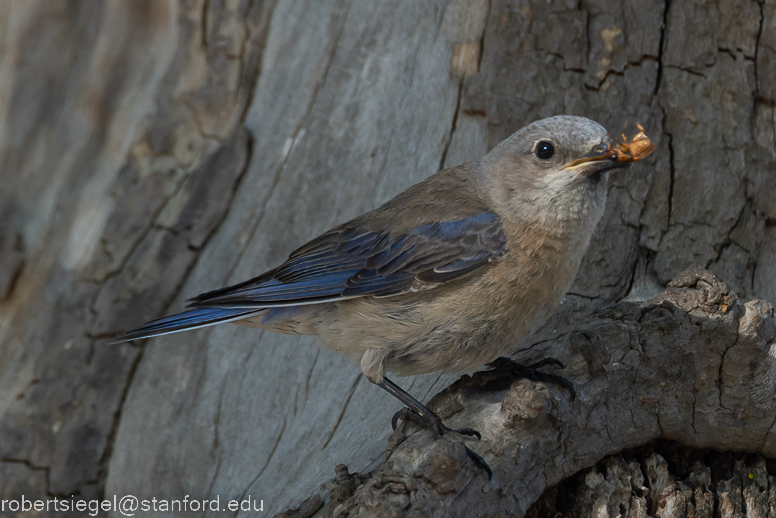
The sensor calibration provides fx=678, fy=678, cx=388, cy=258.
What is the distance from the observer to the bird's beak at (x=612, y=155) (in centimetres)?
278

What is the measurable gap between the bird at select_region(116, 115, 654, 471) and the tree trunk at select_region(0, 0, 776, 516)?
32 cm

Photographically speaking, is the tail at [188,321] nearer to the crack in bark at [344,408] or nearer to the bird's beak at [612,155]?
the crack in bark at [344,408]

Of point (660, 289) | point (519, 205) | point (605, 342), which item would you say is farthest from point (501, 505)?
point (660, 289)

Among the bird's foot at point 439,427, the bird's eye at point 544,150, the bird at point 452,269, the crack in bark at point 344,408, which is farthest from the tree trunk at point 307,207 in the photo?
the bird's eye at point 544,150

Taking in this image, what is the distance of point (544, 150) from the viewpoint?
299 cm

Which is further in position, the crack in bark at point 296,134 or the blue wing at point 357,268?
the crack in bark at point 296,134

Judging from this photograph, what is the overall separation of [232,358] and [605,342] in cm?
215

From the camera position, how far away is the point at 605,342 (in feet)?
9.96

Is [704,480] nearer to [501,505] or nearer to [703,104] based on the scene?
[501,505]

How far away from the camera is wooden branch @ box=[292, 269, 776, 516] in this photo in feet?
8.94

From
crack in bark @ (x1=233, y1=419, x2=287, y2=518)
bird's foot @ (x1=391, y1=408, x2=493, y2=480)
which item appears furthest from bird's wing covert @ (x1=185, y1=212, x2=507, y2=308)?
crack in bark @ (x1=233, y1=419, x2=287, y2=518)

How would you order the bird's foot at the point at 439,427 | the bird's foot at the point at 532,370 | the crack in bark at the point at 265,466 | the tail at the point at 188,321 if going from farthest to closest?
the crack in bark at the point at 265,466, the tail at the point at 188,321, the bird's foot at the point at 532,370, the bird's foot at the point at 439,427

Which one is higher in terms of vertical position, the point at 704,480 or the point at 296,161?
the point at 296,161

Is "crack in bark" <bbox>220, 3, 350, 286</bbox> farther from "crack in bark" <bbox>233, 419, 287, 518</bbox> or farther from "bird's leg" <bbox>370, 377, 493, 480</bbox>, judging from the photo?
"bird's leg" <bbox>370, 377, 493, 480</bbox>
